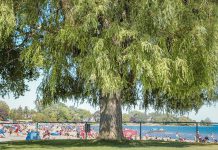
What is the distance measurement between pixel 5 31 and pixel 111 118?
19.1ft

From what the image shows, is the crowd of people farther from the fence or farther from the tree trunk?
the tree trunk

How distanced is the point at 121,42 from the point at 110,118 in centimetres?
449

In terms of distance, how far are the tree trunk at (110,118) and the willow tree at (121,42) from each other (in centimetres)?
217

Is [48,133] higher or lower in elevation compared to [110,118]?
lower

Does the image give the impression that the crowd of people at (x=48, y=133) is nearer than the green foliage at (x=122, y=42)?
No

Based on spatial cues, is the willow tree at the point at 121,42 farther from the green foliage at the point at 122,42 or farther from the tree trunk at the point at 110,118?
the tree trunk at the point at 110,118

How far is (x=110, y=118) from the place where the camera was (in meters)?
17.1

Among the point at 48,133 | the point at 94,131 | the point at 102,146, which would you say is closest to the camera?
the point at 102,146

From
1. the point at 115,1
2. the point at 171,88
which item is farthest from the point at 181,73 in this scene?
the point at 115,1

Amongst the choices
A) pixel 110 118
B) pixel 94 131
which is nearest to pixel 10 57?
pixel 110 118

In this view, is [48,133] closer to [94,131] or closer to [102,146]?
[94,131]

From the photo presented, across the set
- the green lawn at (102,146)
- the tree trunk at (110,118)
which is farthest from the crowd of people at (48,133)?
the green lawn at (102,146)

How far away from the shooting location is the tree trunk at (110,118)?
55.7 ft

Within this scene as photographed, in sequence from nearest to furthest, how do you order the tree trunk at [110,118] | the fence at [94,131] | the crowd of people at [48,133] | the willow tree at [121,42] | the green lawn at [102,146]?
1. the willow tree at [121,42]
2. the green lawn at [102,146]
3. the tree trunk at [110,118]
4. the fence at [94,131]
5. the crowd of people at [48,133]
